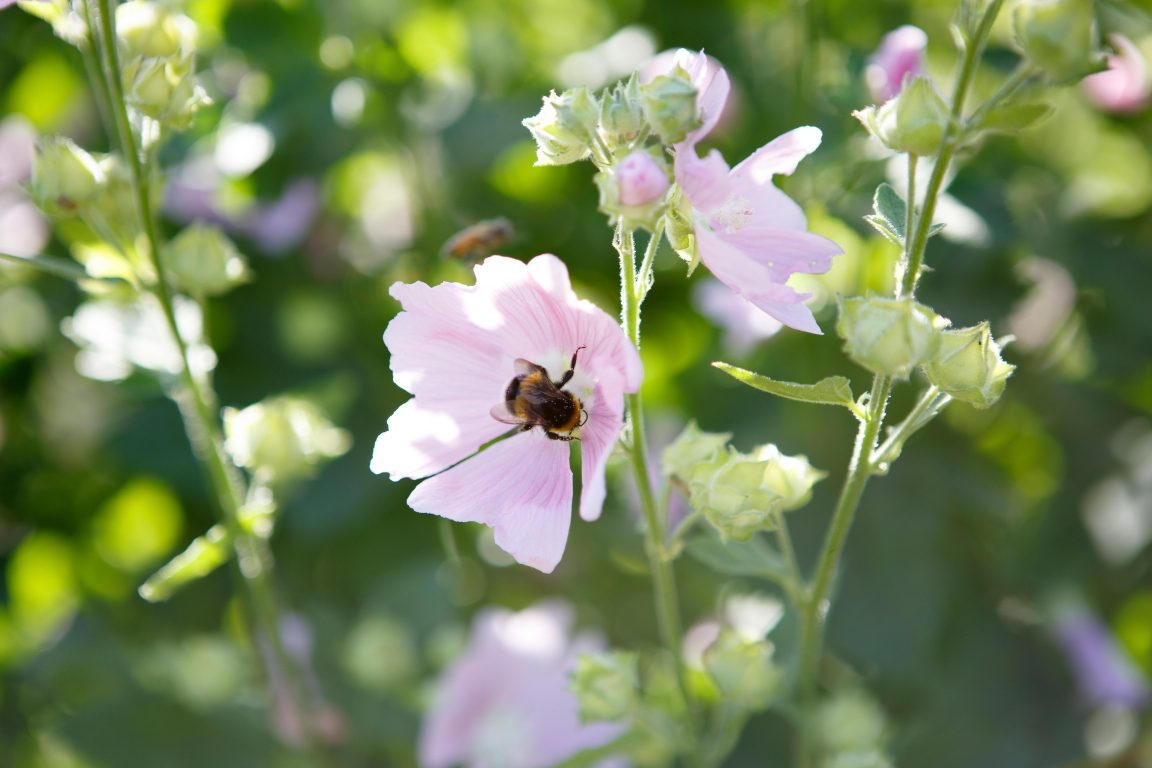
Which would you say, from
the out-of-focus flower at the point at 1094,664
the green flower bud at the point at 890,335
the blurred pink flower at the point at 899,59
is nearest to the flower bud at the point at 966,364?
the green flower bud at the point at 890,335

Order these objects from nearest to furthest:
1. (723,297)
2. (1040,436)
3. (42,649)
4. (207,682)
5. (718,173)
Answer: (718,173) < (207,682) < (723,297) < (42,649) < (1040,436)

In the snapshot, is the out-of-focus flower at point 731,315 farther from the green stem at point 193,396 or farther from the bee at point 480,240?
the green stem at point 193,396

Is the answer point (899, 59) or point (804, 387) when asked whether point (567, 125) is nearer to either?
point (804, 387)

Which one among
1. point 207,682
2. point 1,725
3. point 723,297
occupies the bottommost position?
point 1,725

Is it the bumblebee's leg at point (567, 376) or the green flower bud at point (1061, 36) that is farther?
the bumblebee's leg at point (567, 376)

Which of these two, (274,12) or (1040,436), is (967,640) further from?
(274,12)

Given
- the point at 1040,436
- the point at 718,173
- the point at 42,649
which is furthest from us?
the point at 1040,436

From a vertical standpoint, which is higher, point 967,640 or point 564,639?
point 564,639

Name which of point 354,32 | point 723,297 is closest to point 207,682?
point 723,297

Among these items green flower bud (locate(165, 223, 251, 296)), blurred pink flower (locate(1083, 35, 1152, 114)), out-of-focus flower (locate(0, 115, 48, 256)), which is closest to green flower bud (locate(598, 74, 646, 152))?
green flower bud (locate(165, 223, 251, 296))
